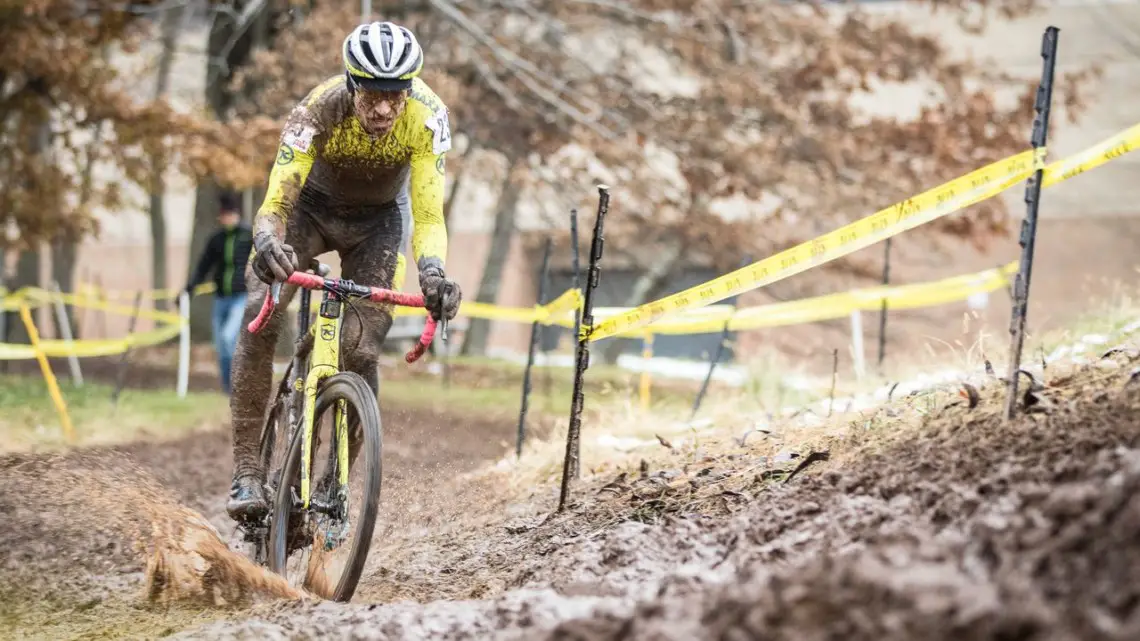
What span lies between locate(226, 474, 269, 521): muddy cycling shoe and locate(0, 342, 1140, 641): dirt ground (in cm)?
55

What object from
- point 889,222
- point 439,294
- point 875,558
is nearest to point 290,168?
point 439,294

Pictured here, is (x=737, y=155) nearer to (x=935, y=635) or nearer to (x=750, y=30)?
(x=750, y=30)

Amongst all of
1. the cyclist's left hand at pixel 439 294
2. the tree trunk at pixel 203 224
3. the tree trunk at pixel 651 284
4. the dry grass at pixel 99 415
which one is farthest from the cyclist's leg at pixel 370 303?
the tree trunk at pixel 203 224

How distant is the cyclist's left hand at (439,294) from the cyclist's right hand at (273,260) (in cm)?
53

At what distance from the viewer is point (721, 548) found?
14.4 ft

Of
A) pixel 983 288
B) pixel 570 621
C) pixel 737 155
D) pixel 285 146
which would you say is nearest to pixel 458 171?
pixel 737 155

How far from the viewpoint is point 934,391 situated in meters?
5.62

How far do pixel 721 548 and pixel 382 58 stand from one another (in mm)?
2318

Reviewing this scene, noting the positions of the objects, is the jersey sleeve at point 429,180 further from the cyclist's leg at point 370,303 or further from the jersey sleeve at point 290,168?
the jersey sleeve at point 290,168

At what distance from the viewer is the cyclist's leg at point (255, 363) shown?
5.78 meters

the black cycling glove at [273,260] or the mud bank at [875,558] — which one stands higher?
the black cycling glove at [273,260]

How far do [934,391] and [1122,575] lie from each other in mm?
2969

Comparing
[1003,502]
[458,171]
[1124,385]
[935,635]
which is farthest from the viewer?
[458,171]

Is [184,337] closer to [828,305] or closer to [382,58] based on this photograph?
[828,305]
